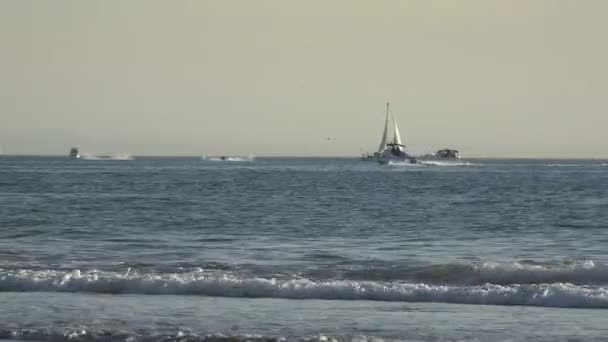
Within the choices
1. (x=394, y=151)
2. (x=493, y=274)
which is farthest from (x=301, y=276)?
(x=394, y=151)

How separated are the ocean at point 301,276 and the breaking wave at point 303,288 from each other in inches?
1.5

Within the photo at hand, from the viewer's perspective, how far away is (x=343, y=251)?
105ft

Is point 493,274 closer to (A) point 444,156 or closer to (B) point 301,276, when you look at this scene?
(B) point 301,276

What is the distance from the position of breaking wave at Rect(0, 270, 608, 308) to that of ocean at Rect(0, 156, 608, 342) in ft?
0.13

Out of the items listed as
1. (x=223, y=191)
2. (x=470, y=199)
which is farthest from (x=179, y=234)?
(x=223, y=191)

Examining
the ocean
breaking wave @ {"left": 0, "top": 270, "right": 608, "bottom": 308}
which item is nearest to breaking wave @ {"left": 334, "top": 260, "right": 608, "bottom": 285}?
the ocean

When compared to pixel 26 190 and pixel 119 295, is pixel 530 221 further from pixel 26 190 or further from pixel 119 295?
pixel 26 190

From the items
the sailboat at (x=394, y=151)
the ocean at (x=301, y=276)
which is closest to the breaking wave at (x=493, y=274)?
the ocean at (x=301, y=276)

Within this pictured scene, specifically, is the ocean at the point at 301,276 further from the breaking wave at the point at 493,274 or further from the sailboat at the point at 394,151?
the sailboat at the point at 394,151

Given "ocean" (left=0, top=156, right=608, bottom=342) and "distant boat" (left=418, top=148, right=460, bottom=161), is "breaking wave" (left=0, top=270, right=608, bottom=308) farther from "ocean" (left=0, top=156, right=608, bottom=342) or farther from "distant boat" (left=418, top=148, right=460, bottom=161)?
"distant boat" (left=418, top=148, right=460, bottom=161)

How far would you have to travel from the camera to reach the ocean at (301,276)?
19000mm

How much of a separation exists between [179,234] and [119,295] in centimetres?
1509

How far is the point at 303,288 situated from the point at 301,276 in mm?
2126

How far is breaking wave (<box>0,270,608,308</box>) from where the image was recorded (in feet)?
73.1
